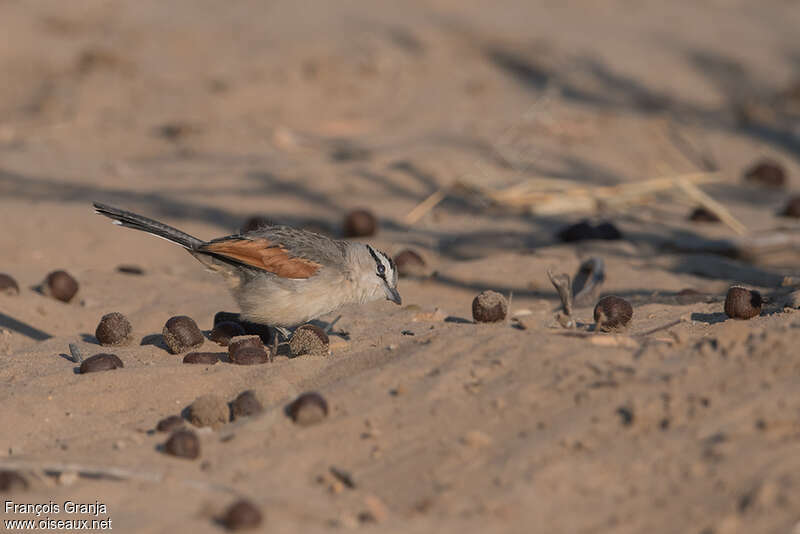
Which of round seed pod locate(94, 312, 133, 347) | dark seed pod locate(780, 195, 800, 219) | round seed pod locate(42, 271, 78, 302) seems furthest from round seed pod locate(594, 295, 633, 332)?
dark seed pod locate(780, 195, 800, 219)

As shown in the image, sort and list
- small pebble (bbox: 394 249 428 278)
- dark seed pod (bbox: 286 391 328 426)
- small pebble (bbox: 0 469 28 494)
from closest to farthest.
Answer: small pebble (bbox: 0 469 28 494) → dark seed pod (bbox: 286 391 328 426) → small pebble (bbox: 394 249 428 278)

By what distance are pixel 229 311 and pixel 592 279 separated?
278cm

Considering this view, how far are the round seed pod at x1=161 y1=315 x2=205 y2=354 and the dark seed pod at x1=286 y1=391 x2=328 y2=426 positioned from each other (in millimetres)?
1709

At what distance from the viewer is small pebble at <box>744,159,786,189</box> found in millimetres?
11000

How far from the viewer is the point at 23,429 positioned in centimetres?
482

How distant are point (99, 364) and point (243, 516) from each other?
218 cm

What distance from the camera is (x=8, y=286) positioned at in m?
A: 7.34

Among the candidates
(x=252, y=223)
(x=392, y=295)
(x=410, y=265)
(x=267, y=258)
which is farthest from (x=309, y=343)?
(x=252, y=223)

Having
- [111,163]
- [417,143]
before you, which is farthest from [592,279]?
[111,163]

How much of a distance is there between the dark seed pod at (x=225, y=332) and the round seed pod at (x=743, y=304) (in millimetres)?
3180

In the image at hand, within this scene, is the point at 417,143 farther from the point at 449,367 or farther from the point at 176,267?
the point at 449,367

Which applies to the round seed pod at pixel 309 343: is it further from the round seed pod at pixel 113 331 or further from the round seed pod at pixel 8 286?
the round seed pod at pixel 8 286

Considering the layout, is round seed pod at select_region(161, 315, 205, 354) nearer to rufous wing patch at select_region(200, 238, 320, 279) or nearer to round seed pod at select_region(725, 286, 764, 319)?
rufous wing patch at select_region(200, 238, 320, 279)

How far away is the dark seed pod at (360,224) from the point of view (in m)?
9.08
